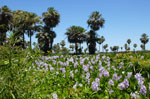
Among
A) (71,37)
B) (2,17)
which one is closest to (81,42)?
(71,37)

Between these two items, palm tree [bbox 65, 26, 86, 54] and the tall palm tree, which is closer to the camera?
the tall palm tree

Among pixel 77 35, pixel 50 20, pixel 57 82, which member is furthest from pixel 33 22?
pixel 57 82

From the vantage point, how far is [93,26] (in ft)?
162

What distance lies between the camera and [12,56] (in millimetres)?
3084

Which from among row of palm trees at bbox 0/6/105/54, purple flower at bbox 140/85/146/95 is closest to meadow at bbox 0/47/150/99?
purple flower at bbox 140/85/146/95

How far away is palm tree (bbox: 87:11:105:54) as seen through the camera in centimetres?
4700

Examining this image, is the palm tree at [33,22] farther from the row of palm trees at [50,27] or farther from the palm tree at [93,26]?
the palm tree at [93,26]

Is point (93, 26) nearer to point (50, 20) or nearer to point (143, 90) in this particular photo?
point (50, 20)

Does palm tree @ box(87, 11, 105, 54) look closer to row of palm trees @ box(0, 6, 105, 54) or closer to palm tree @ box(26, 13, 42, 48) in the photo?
row of palm trees @ box(0, 6, 105, 54)

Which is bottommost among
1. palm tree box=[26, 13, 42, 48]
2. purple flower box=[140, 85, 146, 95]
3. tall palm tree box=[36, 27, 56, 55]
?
purple flower box=[140, 85, 146, 95]

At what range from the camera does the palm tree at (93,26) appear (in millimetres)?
47003

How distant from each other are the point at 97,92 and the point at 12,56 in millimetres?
1706

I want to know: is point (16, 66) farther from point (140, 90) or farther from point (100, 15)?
point (100, 15)

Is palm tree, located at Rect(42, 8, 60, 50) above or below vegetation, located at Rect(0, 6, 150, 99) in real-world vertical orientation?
above
